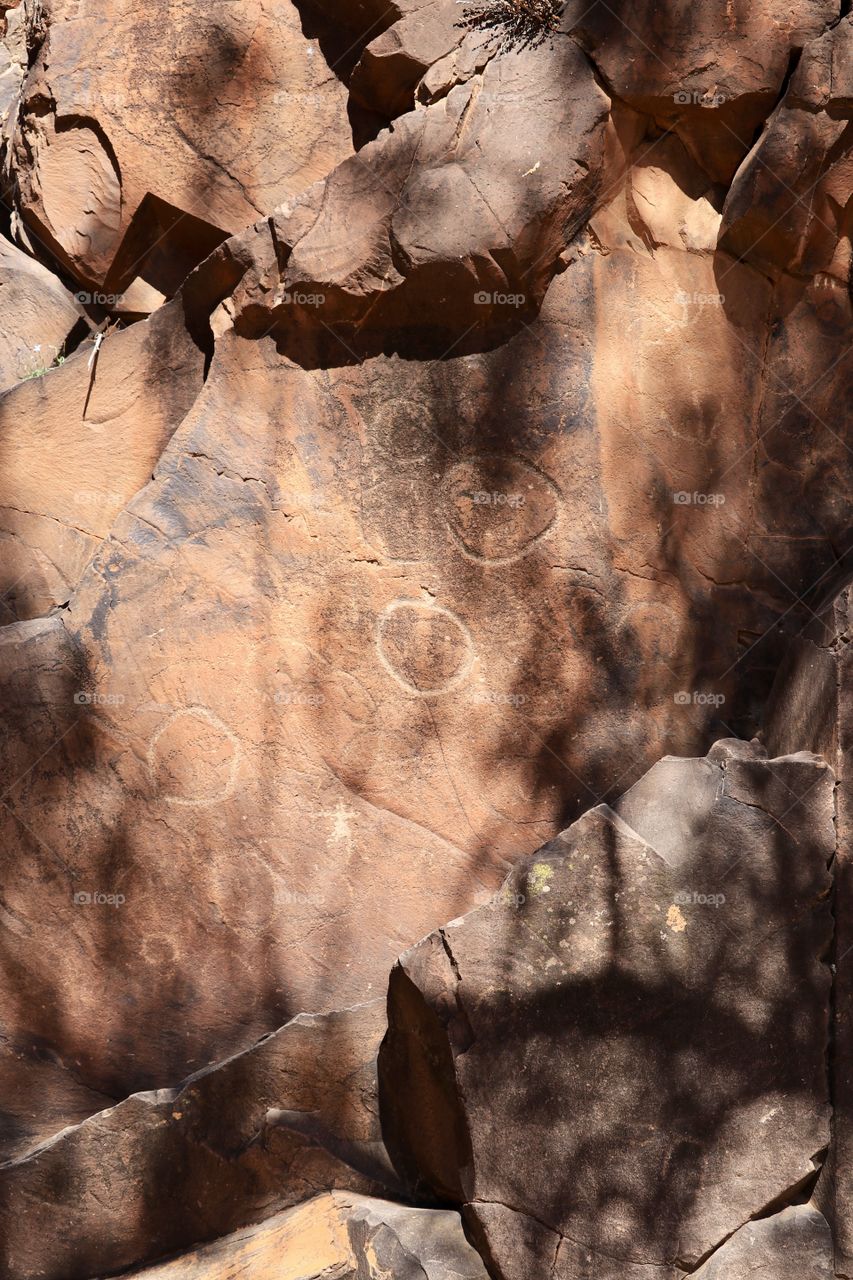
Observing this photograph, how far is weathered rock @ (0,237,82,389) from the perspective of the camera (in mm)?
5859

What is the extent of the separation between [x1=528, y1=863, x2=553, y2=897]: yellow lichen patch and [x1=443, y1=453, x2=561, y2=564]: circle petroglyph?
1.23 meters

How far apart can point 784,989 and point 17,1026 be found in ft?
8.05

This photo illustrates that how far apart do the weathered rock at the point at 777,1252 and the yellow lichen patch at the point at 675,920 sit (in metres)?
0.80

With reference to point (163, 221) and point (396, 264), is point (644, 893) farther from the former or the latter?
point (163, 221)

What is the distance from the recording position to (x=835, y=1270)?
3.42 meters

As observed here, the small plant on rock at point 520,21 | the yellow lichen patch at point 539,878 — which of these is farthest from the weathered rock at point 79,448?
the yellow lichen patch at point 539,878

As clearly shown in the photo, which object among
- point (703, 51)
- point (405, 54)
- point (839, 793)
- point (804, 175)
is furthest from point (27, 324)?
point (839, 793)

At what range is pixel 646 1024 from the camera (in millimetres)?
3506

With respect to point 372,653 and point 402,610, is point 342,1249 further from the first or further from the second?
point 402,610

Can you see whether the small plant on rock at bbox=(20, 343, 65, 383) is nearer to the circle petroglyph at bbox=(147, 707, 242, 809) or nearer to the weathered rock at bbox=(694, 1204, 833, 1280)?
the circle petroglyph at bbox=(147, 707, 242, 809)

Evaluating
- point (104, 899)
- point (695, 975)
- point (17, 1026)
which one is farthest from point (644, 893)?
point (17, 1026)

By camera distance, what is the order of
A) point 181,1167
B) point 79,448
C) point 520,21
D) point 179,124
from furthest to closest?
1. point 179,124
2. point 79,448
3. point 520,21
4. point 181,1167

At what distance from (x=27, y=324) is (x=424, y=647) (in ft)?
9.01

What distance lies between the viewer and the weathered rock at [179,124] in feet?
18.7
